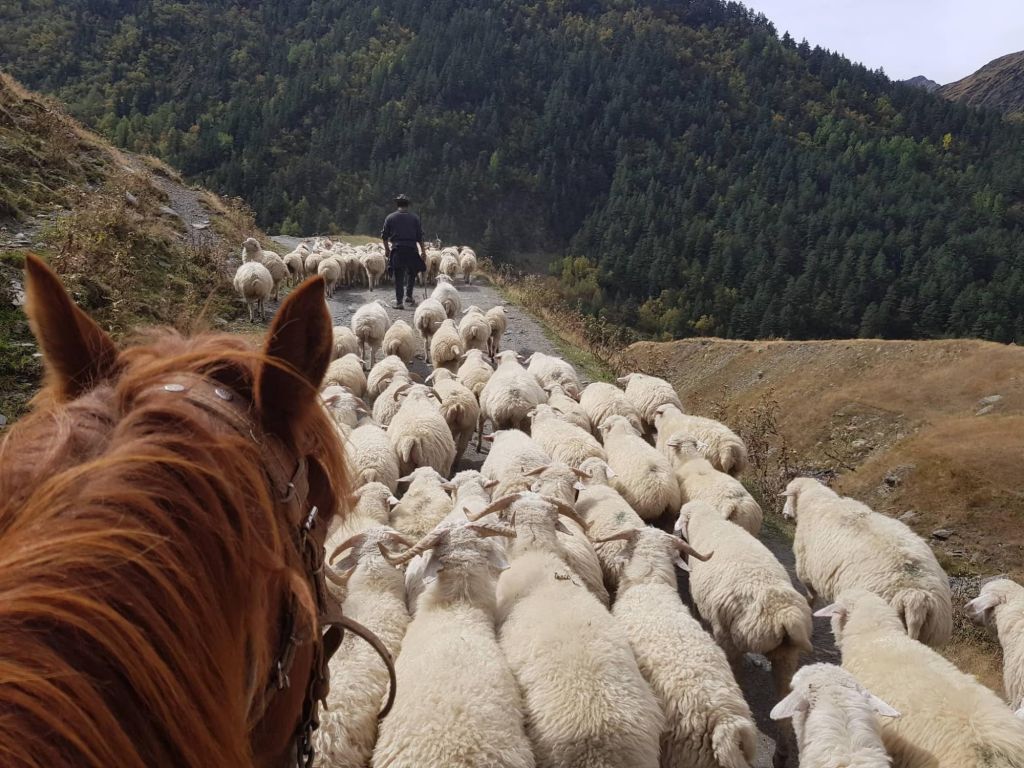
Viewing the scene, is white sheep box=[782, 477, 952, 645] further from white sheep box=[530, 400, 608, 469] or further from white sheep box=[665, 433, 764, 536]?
white sheep box=[530, 400, 608, 469]

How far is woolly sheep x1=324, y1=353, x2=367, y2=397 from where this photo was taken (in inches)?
318

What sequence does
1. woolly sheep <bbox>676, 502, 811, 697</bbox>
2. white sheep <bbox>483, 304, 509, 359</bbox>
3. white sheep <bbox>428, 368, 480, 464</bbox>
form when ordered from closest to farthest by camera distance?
woolly sheep <bbox>676, 502, 811, 697</bbox>, white sheep <bbox>428, 368, 480, 464</bbox>, white sheep <bbox>483, 304, 509, 359</bbox>

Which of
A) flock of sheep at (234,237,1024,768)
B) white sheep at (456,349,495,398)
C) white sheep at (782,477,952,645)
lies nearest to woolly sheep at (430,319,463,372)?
white sheep at (456,349,495,398)

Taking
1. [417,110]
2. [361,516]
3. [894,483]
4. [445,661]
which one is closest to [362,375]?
[361,516]

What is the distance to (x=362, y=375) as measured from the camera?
8.41 meters

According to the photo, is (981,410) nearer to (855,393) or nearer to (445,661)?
(855,393)

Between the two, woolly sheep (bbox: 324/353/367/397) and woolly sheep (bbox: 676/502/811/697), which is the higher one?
woolly sheep (bbox: 676/502/811/697)

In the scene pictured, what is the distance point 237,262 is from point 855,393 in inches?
649

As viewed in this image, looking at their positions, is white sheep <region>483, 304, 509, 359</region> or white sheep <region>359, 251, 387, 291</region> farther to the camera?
white sheep <region>359, 251, 387, 291</region>

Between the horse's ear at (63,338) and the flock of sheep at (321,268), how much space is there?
9439mm

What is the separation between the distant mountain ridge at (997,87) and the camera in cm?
14171

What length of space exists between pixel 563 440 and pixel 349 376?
3.16m

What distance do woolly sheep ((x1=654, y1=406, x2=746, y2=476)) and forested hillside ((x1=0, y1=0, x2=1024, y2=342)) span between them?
1868 inches

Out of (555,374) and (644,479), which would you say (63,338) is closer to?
(644,479)
